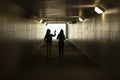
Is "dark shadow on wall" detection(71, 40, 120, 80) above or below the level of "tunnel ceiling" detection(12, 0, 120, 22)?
below

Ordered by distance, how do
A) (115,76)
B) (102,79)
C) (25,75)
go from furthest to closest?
(25,75) < (102,79) < (115,76)

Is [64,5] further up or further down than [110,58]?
further up

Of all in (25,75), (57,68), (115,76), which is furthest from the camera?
(57,68)

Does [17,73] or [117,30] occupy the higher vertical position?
[117,30]

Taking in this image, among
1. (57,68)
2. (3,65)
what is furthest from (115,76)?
(57,68)

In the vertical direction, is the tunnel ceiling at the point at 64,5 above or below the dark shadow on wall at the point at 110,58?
above

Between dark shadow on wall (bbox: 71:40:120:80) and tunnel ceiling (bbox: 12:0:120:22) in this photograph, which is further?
tunnel ceiling (bbox: 12:0:120:22)

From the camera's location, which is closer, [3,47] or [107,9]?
[3,47]

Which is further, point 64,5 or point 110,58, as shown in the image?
point 64,5

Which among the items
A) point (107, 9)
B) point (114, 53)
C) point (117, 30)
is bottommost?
point (114, 53)

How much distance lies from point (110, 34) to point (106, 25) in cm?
107

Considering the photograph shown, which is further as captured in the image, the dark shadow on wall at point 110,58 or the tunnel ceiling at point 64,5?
the tunnel ceiling at point 64,5

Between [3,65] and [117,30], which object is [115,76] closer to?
[117,30]

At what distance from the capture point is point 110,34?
11984mm
